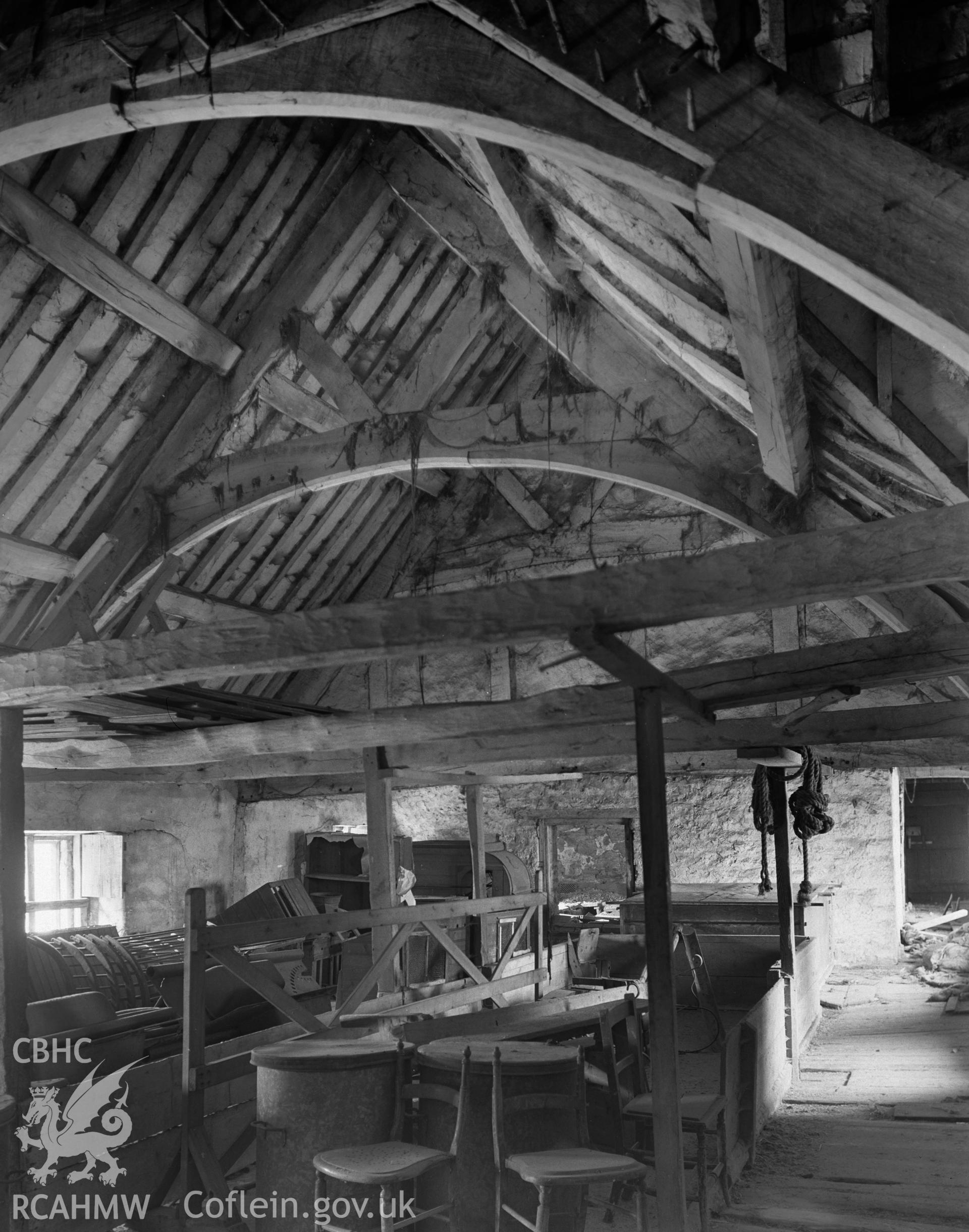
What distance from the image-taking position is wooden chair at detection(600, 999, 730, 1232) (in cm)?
494

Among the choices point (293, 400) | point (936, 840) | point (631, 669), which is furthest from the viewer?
point (936, 840)

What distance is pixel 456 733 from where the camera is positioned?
6441 mm

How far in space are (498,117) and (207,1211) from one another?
486 centimetres

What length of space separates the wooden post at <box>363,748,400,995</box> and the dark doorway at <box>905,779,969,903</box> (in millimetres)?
15734

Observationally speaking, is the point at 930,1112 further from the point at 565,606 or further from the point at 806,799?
the point at 565,606

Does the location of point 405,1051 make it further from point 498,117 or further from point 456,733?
point 498,117

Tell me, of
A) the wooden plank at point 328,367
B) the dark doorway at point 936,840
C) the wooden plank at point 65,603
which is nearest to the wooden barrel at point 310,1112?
the wooden plank at point 328,367

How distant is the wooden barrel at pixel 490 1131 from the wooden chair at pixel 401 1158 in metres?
0.06

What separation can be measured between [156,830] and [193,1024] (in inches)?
334

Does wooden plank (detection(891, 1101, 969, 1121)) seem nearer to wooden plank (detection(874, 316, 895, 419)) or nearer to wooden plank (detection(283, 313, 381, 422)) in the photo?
wooden plank (detection(874, 316, 895, 419))

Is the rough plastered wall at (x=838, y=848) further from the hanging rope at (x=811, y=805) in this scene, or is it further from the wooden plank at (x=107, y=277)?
the wooden plank at (x=107, y=277)

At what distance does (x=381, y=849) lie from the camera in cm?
775

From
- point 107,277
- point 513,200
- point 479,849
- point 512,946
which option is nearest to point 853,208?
point 513,200

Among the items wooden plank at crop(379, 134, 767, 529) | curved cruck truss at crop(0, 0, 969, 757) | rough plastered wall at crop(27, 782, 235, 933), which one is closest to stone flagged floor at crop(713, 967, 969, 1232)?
curved cruck truss at crop(0, 0, 969, 757)
